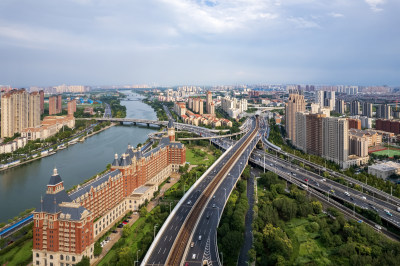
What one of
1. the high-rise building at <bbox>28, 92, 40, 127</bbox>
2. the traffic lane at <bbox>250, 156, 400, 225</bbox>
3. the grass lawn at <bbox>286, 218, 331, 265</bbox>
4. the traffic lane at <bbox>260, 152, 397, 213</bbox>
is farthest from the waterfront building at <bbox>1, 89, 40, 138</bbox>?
the grass lawn at <bbox>286, 218, 331, 265</bbox>

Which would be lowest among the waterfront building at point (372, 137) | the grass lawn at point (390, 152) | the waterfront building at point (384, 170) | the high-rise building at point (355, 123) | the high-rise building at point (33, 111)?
the waterfront building at point (384, 170)

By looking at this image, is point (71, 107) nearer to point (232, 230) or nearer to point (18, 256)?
point (18, 256)

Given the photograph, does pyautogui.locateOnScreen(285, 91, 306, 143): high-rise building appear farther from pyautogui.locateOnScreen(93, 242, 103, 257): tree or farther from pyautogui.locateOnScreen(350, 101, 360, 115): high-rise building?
pyautogui.locateOnScreen(93, 242, 103, 257): tree

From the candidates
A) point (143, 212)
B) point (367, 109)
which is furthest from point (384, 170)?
point (367, 109)

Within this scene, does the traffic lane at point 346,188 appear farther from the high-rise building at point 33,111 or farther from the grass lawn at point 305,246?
the high-rise building at point 33,111

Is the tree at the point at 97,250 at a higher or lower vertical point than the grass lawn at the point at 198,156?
lower

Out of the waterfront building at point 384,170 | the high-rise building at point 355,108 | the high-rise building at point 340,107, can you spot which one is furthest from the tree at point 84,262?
the high-rise building at point 340,107

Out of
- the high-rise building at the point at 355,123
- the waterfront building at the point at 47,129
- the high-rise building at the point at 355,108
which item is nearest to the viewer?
the waterfront building at the point at 47,129

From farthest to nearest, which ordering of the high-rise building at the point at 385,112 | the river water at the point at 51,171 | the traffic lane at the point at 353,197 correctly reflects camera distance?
1. the high-rise building at the point at 385,112
2. the river water at the point at 51,171
3. the traffic lane at the point at 353,197

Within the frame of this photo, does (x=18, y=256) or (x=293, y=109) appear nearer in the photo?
(x=18, y=256)
